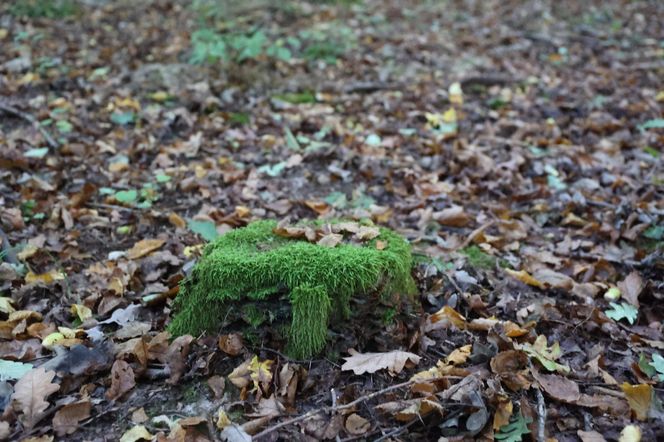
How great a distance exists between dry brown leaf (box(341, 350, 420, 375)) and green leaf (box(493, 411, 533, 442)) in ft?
1.69

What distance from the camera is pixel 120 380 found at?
107 inches

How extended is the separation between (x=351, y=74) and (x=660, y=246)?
499cm

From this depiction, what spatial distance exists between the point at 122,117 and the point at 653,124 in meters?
5.85

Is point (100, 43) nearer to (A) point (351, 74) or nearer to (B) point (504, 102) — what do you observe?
(A) point (351, 74)

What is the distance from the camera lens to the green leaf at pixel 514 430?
2434 millimetres

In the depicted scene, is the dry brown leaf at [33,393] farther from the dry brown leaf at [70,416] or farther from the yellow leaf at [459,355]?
the yellow leaf at [459,355]

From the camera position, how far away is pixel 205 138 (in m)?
5.97

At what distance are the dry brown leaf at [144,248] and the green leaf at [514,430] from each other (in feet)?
8.44

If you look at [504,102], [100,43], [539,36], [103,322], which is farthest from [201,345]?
[539,36]

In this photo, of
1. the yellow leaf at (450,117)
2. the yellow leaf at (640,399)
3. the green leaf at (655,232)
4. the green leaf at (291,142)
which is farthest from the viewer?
the yellow leaf at (450,117)

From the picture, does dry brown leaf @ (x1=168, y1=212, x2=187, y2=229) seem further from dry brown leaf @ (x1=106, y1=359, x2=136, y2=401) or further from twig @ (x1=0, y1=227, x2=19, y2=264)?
dry brown leaf @ (x1=106, y1=359, x2=136, y2=401)

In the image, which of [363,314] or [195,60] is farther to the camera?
[195,60]

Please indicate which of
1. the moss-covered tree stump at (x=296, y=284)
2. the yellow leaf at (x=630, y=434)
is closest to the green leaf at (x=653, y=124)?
the moss-covered tree stump at (x=296, y=284)

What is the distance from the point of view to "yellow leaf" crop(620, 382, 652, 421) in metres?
2.56
